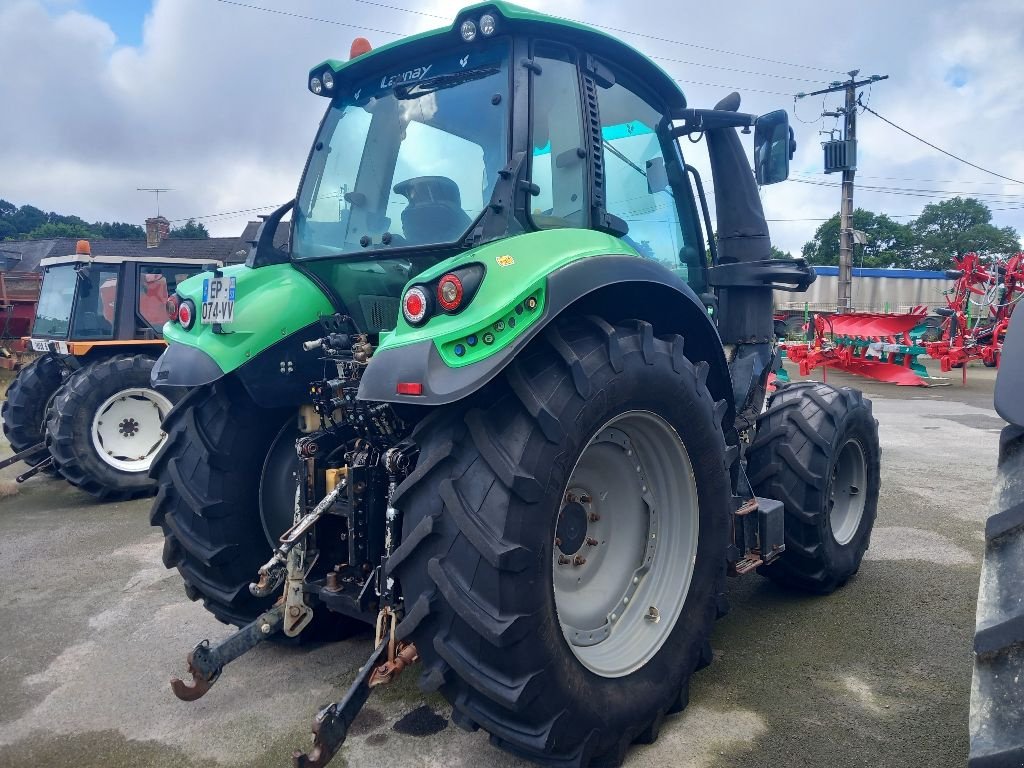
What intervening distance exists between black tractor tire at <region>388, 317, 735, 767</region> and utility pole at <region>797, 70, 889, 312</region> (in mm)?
21408

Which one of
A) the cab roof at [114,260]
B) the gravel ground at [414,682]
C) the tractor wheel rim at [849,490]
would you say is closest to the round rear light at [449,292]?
the gravel ground at [414,682]

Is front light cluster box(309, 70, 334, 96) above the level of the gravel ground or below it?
above

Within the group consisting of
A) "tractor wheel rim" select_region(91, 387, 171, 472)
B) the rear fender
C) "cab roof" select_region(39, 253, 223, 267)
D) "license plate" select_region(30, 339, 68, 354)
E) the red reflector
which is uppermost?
"cab roof" select_region(39, 253, 223, 267)

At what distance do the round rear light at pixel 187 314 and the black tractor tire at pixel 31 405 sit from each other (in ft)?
17.5

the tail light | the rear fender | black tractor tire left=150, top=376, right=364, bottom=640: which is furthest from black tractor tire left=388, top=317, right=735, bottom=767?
black tractor tire left=150, top=376, right=364, bottom=640

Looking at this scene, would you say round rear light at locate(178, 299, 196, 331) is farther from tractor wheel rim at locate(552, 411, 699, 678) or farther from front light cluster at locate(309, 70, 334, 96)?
tractor wheel rim at locate(552, 411, 699, 678)

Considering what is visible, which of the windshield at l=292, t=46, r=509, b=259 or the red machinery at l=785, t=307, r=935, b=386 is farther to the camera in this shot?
the red machinery at l=785, t=307, r=935, b=386

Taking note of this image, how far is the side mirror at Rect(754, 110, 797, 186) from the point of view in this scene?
11.4ft

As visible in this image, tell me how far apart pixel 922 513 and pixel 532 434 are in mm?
4458

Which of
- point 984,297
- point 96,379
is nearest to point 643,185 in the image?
point 96,379

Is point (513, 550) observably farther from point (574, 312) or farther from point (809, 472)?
point (809, 472)

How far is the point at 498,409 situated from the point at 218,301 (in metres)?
Result: 1.32

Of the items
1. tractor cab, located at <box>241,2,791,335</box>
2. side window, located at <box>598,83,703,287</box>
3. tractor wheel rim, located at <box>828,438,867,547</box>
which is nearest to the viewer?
tractor cab, located at <box>241,2,791,335</box>

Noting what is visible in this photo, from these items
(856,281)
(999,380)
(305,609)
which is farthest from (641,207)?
(856,281)
